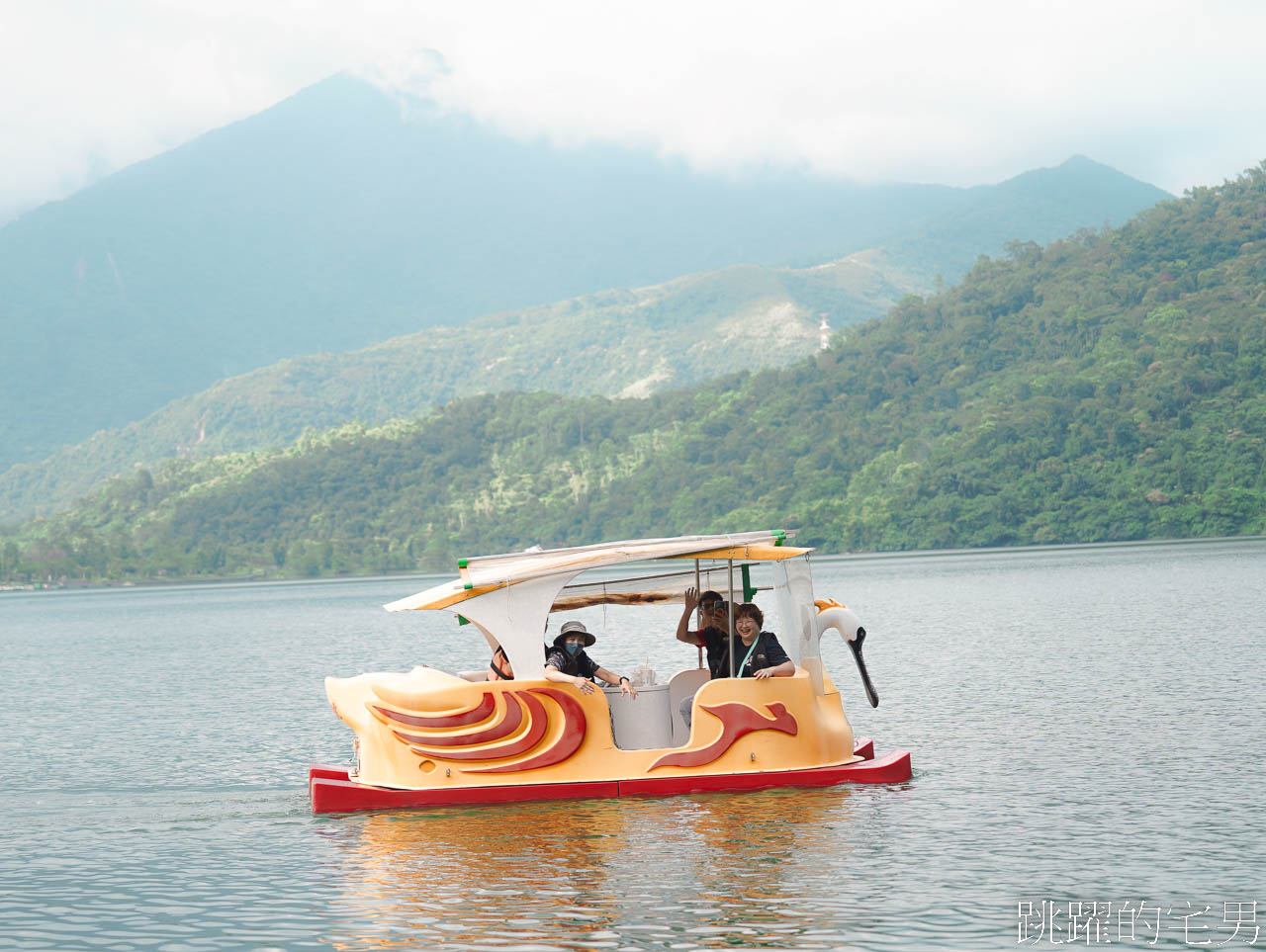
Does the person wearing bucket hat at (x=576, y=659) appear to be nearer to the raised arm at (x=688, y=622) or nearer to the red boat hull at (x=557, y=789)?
the raised arm at (x=688, y=622)

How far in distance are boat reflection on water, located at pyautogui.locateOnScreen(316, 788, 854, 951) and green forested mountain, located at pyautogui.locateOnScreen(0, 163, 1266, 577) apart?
344 feet

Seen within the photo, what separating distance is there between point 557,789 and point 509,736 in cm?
78

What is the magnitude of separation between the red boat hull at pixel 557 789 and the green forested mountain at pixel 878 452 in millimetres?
103389

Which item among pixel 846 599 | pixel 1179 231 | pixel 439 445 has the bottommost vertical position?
pixel 846 599

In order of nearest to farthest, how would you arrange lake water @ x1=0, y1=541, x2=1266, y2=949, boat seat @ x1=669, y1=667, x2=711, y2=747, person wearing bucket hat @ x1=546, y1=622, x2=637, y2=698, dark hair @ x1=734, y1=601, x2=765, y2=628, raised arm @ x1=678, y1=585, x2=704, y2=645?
lake water @ x1=0, y1=541, x2=1266, y2=949, person wearing bucket hat @ x1=546, y1=622, x2=637, y2=698, dark hair @ x1=734, y1=601, x2=765, y2=628, boat seat @ x1=669, y1=667, x2=711, y2=747, raised arm @ x1=678, y1=585, x2=704, y2=645

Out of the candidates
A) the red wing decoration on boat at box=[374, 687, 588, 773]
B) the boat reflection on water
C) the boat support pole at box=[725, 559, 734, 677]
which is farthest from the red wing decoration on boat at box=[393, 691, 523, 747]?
the boat support pole at box=[725, 559, 734, 677]

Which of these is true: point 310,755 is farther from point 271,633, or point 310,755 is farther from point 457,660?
point 271,633

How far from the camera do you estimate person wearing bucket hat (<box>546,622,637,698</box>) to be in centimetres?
1567

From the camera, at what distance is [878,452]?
458 ft

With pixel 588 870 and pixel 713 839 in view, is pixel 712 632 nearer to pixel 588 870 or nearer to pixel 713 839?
pixel 713 839

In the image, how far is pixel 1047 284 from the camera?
148 m

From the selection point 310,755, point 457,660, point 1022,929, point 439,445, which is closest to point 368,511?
point 439,445

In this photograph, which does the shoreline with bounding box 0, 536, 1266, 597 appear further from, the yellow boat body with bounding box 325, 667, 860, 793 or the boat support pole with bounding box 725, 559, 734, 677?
the yellow boat body with bounding box 325, 667, 860, 793

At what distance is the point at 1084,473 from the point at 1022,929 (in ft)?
364
